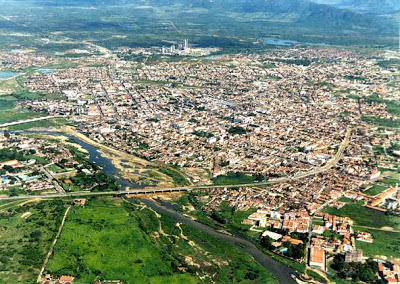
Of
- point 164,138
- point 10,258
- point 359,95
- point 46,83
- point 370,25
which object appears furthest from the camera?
point 370,25

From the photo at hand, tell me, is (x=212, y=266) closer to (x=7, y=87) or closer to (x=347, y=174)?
(x=347, y=174)

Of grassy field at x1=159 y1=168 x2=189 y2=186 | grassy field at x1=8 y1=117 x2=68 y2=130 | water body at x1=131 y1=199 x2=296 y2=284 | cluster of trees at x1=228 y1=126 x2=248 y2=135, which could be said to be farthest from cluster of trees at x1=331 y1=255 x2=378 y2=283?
grassy field at x1=8 y1=117 x2=68 y2=130

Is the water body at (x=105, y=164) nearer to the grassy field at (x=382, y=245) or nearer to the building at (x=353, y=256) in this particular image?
the building at (x=353, y=256)

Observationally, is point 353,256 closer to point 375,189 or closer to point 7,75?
point 375,189

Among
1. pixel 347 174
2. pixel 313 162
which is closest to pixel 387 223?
pixel 347 174

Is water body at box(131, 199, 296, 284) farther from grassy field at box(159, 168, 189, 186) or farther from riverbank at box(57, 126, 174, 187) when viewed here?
grassy field at box(159, 168, 189, 186)

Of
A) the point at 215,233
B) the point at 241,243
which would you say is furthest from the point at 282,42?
the point at 241,243

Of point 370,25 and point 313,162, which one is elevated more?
point 370,25
